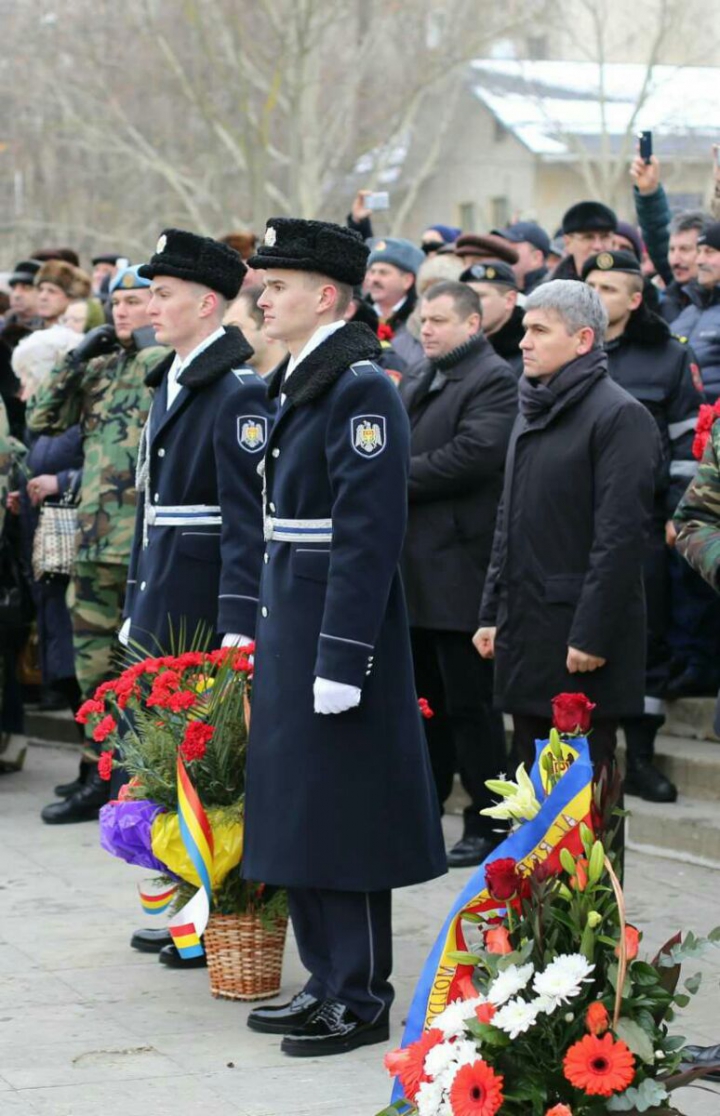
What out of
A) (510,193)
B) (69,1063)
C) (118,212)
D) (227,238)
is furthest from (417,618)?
(510,193)

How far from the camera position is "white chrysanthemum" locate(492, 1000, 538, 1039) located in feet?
12.6

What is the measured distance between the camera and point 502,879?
404 cm

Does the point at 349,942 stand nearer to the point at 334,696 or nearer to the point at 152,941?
the point at 334,696

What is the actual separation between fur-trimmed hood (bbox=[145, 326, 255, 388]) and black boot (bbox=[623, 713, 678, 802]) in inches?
96.2

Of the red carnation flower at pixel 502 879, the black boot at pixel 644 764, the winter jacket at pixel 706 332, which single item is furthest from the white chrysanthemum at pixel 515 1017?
the winter jacket at pixel 706 332

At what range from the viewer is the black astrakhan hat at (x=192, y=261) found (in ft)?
19.9

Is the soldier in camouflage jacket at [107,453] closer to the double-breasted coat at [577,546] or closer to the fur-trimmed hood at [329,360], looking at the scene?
the double-breasted coat at [577,546]

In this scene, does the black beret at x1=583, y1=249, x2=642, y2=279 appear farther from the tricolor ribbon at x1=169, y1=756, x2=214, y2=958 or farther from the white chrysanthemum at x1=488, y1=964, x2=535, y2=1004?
the white chrysanthemum at x1=488, y1=964, x2=535, y2=1004

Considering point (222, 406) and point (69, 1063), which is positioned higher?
point (222, 406)

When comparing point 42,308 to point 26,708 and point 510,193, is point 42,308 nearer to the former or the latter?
point 26,708

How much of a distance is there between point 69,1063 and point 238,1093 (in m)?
0.50

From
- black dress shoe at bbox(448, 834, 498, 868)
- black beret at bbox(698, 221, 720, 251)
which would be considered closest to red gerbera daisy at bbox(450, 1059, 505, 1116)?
black dress shoe at bbox(448, 834, 498, 868)

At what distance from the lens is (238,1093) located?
→ 4.82 metres

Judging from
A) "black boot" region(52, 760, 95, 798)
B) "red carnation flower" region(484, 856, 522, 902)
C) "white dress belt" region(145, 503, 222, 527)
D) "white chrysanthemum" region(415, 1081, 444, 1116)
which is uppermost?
"white dress belt" region(145, 503, 222, 527)
